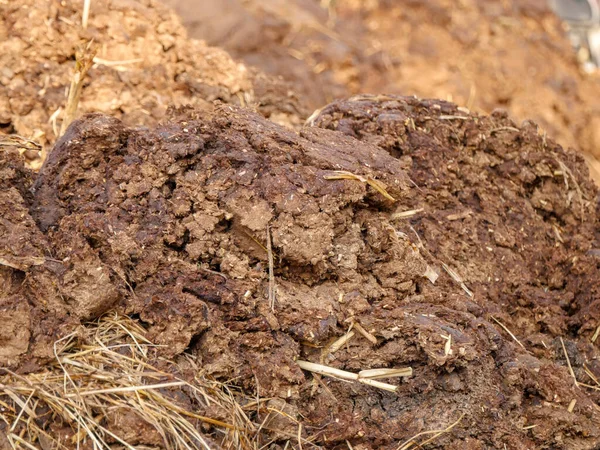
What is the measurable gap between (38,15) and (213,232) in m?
2.06

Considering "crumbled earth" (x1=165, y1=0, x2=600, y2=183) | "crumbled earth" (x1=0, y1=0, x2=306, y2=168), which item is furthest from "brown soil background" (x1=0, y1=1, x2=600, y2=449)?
"crumbled earth" (x1=165, y1=0, x2=600, y2=183)

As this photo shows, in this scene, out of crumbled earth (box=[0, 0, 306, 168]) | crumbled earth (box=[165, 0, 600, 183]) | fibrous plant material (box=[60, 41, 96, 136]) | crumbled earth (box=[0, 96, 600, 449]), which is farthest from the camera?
crumbled earth (box=[165, 0, 600, 183])

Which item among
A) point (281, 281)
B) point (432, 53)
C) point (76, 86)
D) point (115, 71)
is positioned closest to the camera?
point (281, 281)

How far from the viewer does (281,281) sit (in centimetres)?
260

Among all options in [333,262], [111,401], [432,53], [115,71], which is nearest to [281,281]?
[333,262]

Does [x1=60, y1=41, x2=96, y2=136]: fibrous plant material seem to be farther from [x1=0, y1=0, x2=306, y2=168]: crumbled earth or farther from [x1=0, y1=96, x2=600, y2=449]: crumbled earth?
[x1=0, y1=96, x2=600, y2=449]: crumbled earth

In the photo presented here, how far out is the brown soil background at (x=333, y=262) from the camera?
2.39 m

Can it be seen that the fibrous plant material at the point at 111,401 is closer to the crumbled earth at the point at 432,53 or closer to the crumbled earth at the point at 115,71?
the crumbled earth at the point at 115,71

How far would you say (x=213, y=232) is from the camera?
258 centimetres

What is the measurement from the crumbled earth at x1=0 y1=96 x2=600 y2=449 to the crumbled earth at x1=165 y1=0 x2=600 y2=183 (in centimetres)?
405

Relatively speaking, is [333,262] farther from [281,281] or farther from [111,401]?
[111,401]

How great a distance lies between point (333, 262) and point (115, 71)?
1991 millimetres

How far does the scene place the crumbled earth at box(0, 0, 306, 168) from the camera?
12.5ft

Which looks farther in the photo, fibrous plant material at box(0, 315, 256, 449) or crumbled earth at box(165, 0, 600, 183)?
crumbled earth at box(165, 0, 600, 183)
